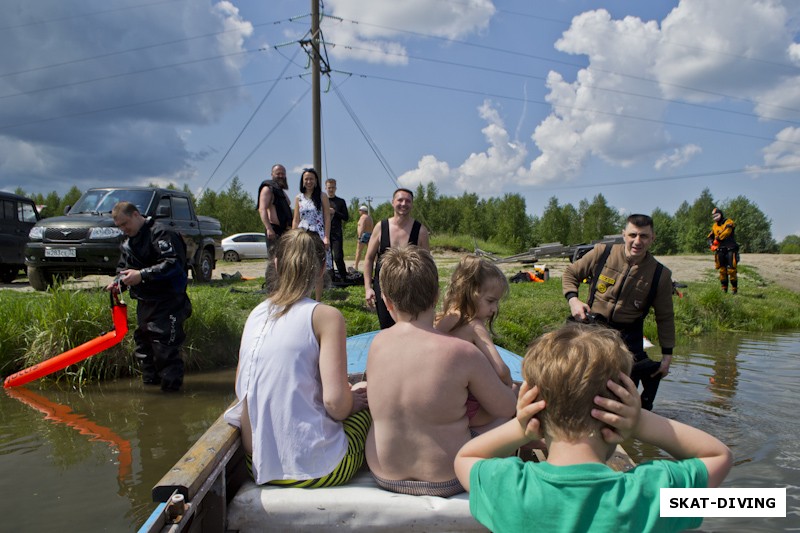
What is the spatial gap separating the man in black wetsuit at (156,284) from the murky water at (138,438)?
Answer: 46 centimetres

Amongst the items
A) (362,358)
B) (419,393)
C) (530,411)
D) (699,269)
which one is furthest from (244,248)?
(530,411)

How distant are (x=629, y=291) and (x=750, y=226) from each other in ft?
243

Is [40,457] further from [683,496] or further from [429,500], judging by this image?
[683,496]

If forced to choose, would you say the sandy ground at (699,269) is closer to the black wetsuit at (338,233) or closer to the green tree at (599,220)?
the black wetsuit at (338,233)

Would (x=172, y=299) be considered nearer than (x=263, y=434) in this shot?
No

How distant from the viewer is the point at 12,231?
13.7 meters

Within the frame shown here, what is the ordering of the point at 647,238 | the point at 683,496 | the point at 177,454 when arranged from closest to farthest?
the point at 683,496 < the point at 647,238 < the point at 177,454

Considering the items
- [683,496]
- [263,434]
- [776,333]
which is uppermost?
[683,496]

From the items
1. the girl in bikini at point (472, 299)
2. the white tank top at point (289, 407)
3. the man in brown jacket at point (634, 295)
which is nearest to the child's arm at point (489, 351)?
the girl in bikini at point (472, 299)

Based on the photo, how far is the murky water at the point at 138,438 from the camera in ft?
12.6

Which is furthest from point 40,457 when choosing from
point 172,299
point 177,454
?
point 172,299

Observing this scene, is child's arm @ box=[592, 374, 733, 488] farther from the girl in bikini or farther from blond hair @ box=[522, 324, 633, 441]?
the girl in bikini

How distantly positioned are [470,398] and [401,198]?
3.34m

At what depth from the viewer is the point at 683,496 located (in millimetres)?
1495
